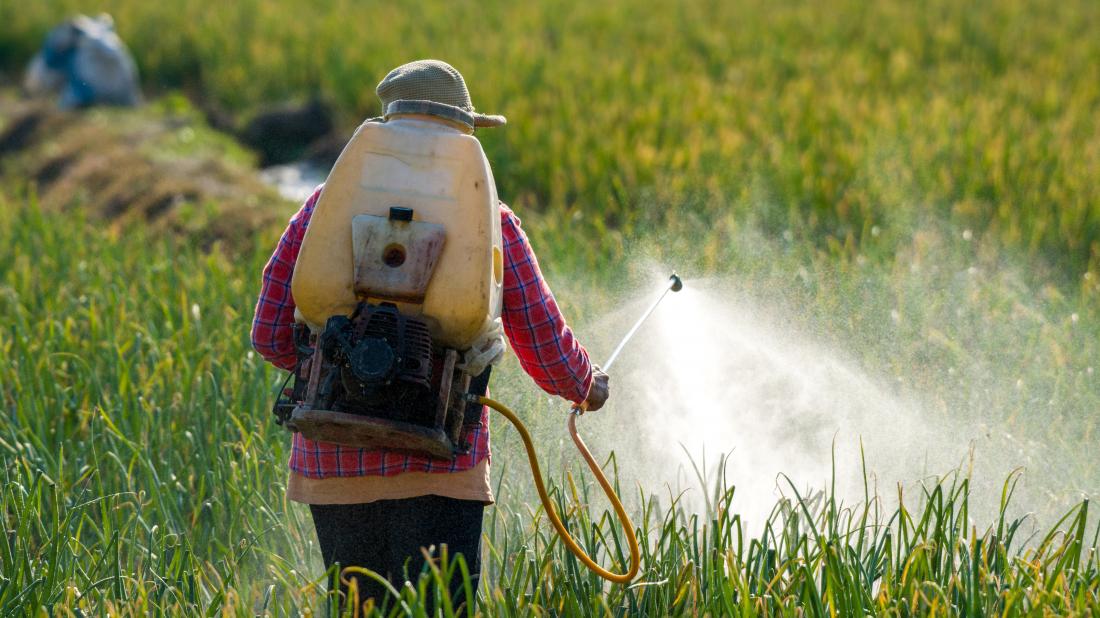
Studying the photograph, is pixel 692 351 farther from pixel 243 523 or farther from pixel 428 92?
pixel 428 92

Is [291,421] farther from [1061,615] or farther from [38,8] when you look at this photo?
[38,8]

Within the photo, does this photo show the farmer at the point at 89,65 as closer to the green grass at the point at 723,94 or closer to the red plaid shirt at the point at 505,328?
the green grass at the point at 723,94

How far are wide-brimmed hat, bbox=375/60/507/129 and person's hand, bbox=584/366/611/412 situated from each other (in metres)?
0.48

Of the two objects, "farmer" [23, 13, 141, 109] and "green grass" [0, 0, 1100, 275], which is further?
"farmer" [23, 13, 141, 109]

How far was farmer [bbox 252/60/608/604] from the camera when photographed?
207cm

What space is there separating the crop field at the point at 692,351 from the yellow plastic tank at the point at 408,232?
49 centimetres

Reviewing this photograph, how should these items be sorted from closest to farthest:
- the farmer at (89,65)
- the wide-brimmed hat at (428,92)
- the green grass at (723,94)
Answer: the wide-brimmed hat at (428,92), the green grass at (723,94), the farmer at (89,65)

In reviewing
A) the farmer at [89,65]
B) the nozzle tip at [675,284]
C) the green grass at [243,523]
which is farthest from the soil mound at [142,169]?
the nozzle tip at [675,284]

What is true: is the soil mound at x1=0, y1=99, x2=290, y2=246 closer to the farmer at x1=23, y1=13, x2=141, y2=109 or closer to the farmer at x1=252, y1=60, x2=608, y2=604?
the farmer at x1=23, y1=13, x2=141, y2=109

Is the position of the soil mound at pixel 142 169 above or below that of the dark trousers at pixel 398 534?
above

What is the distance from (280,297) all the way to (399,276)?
30 cm

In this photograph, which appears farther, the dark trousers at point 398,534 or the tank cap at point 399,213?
the dark trousers at point 398,534

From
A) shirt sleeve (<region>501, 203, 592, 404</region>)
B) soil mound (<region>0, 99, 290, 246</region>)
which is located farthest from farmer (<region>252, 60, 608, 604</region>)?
soil mound (<region>0, 99, 290, 246</region>)

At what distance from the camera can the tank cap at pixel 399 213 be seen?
6.19 feet
